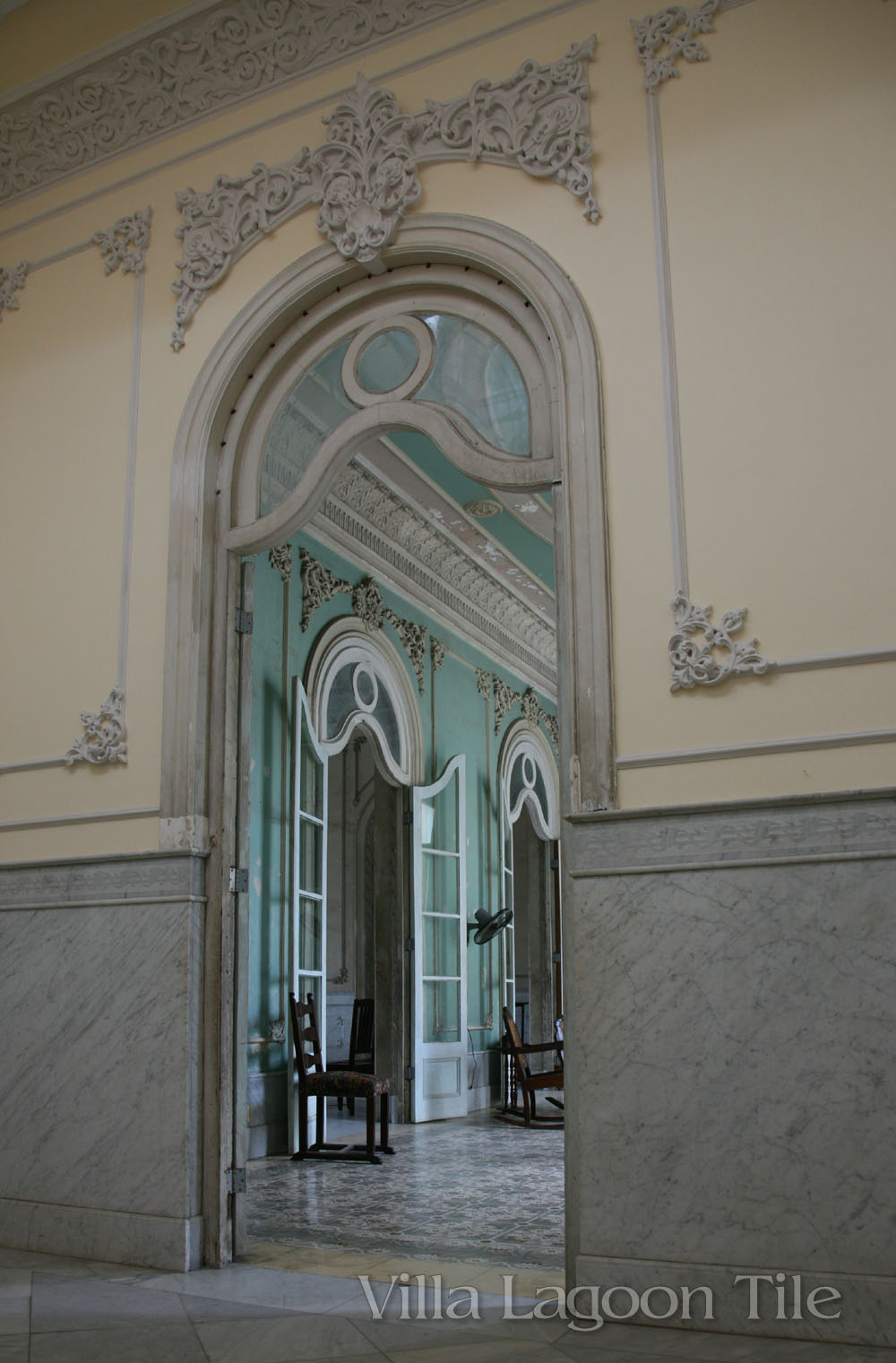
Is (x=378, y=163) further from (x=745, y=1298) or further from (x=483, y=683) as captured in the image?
(x=483, y=683)

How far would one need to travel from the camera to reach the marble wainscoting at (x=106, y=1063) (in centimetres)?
416

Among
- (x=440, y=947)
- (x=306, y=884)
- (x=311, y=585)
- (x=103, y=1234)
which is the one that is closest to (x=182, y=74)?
(x=311, y=585)

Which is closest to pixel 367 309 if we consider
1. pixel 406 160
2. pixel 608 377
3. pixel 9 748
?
pixel 406 160

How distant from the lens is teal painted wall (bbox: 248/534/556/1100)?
21.9ft

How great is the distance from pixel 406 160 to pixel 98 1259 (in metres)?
4.36

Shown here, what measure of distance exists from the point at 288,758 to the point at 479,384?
129 inches

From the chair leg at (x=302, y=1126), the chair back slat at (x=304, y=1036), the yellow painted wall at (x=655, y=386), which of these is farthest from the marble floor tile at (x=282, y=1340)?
the chair leg at (x=302, y=1126)

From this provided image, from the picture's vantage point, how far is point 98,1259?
4180 mm

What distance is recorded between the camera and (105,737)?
15.4 ft

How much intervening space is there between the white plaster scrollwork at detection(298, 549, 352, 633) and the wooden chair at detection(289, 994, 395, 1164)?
2475mm

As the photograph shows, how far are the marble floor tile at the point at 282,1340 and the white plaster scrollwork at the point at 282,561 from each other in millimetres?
4712

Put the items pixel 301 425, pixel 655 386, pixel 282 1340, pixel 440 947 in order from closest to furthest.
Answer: pixel 282 1340, pixel 655 386, pixel 301 425, pixel 440 947

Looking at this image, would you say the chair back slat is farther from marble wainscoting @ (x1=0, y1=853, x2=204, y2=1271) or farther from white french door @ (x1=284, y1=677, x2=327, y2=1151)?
marble wainscoting @ (x1=0, y1=853, x2=204, y2=1271)

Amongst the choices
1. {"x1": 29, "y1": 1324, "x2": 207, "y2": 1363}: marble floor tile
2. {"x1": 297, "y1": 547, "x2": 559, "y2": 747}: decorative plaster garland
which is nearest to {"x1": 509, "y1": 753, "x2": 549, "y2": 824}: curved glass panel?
{"x1": 297, "y1": 547, "x2": 559, "y2": 747}: decorative plaster garland
